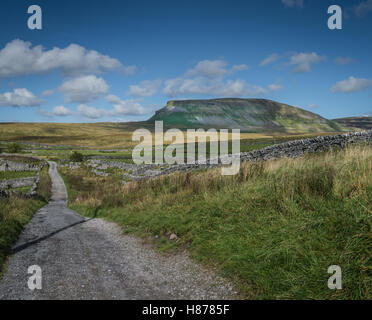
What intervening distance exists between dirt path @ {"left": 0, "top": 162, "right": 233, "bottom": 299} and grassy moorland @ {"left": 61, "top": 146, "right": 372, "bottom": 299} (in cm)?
53

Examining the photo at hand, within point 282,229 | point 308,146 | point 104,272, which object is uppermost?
point 308,146

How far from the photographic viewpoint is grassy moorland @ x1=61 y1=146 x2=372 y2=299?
14.2 feet

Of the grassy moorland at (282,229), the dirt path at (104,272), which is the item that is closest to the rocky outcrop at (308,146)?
the grassy moorland at (282,229)

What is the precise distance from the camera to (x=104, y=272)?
→ 6.16m

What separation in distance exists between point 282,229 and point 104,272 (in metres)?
4.43

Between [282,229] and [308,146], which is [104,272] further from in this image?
[308,146]

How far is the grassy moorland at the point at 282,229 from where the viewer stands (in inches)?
170

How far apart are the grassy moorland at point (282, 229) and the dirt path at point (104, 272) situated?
525mm

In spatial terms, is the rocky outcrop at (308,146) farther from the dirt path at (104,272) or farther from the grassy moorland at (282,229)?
the dirt path at (104,272)

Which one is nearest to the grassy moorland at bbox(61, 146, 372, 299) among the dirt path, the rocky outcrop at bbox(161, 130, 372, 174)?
the dirt path

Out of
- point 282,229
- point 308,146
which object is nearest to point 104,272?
point 282,229

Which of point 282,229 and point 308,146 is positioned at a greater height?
point 308,146
